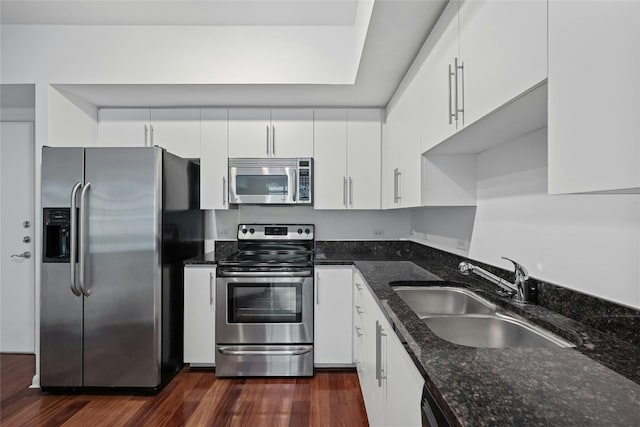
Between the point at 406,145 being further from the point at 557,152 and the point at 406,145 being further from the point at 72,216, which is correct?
the point at 72,216

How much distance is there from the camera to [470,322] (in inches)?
54.5

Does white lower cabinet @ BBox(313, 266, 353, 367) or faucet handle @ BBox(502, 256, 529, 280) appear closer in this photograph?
faucet handle @ BBox(502, 256, 529, 280)

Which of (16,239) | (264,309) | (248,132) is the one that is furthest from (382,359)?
(16,239)

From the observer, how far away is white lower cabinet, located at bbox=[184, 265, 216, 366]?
264 cm

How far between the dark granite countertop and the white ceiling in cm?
150

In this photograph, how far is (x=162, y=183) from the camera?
2404 millimetres

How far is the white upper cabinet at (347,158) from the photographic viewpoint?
9.70ft

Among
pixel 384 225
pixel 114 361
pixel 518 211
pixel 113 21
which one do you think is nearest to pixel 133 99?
pixel 113 21

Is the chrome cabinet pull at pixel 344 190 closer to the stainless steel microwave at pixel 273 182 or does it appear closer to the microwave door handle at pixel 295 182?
the stainless steel microwave at pixel 273 182

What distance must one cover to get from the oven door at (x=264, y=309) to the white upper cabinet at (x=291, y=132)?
3.59 feet

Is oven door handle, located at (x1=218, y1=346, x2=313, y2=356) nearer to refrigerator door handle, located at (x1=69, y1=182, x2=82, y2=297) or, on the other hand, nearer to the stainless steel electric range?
the stainless steel electric range

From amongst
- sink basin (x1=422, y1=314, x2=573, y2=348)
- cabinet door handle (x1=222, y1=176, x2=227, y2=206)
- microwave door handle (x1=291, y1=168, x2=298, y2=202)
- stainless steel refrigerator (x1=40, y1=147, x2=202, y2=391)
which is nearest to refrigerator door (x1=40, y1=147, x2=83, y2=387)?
stainless steel refrigerator (x1=40, y1=147, x2=202, y2=391)

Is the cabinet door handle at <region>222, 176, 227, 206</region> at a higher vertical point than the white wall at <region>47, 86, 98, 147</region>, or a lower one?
lower

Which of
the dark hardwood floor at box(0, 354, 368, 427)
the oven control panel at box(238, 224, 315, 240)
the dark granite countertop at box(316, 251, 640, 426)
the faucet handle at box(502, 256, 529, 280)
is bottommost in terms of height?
the dark hardwood floor at box(0, 354, 368, 427)
